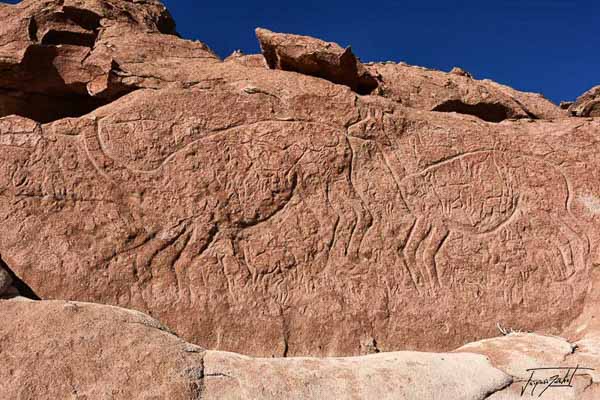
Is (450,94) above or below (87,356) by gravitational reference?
above

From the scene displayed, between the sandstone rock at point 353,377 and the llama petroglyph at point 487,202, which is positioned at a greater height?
the llama petroglyph at point 487,202

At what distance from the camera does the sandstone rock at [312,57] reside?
785 cm

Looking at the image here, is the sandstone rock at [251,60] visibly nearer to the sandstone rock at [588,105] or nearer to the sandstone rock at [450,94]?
the sandstone rock at [450,94]

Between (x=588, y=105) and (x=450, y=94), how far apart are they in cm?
229

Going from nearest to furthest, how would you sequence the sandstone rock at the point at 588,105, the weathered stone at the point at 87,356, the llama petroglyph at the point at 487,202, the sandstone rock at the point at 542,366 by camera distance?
1. the weathered stone at the point at 87,356
2. the sandstone rock at the point at 542,366
3. the llama petroglyph at the point at 487,202
4. the sandstone rock at the point at 588,105

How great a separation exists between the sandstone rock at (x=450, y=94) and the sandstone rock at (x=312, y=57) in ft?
1.75

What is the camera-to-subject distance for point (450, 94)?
352 inches

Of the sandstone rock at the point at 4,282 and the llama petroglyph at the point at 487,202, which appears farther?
the llama petroglyph at the point at 487,202

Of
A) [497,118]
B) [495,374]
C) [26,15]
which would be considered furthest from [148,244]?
[497,118]

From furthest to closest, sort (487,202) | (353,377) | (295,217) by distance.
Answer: (487,202)
(295,217)
(353,377)

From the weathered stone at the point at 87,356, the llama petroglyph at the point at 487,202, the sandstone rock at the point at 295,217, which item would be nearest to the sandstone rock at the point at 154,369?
the weathered stone at the point at 87,356

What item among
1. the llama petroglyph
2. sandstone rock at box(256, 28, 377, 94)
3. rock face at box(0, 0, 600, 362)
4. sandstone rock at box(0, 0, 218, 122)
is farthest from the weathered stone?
sandstone rock at box(256, 28, 377, 94)

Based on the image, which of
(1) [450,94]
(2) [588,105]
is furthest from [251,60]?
(2) [588,105]

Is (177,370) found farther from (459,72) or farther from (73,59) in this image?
(459,72)
